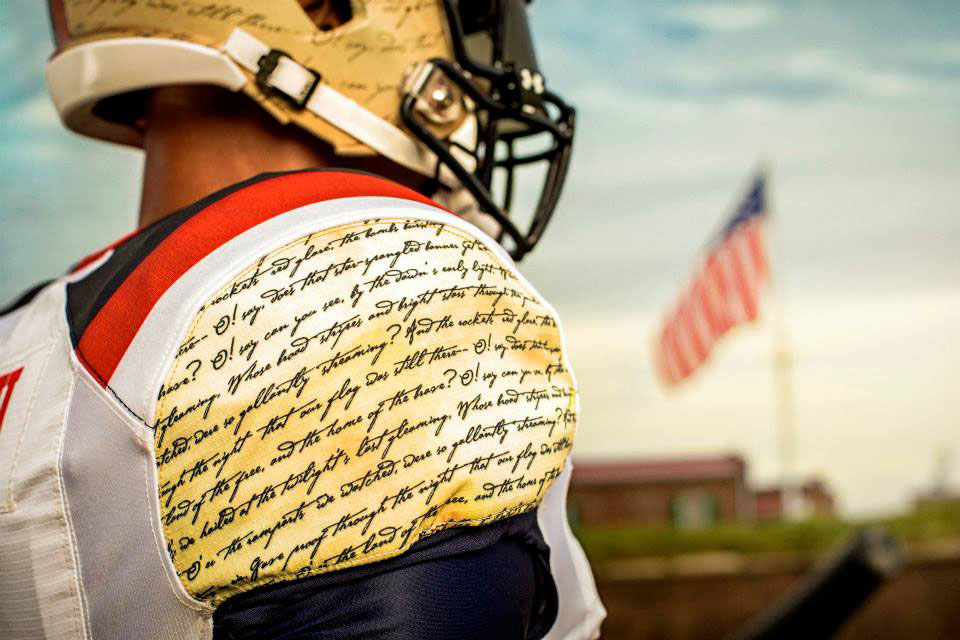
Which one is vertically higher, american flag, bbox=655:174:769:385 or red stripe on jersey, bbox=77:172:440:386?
red stripe on jersey, bbox=77:172:440:386

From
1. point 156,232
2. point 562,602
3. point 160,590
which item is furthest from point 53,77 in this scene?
point 562,602

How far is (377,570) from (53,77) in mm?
781

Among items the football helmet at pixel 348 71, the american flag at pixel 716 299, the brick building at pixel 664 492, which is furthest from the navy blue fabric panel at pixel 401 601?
the brick building at pixel 664 492

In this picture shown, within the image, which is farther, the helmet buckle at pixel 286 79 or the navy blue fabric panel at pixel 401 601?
the helmet buckle at pixel 286 79

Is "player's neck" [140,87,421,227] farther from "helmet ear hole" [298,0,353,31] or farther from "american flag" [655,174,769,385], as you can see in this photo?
"american flag" [655,174,769,385]

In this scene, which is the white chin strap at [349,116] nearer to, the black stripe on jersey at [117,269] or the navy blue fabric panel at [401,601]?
the black stripe on jersey at [117,269]

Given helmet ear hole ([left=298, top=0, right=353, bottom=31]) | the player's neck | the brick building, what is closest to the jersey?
the player's neck

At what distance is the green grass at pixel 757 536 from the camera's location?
8578 mm

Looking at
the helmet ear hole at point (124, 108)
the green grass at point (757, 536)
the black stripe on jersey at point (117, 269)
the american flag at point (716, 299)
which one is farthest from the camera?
the green grass at point (757, 536)

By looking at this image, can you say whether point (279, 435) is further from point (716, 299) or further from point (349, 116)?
point (716, 299)

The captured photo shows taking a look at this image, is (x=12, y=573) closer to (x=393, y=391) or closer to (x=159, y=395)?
(x=159, y=395)

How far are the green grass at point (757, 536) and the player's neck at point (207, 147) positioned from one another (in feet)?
26.8

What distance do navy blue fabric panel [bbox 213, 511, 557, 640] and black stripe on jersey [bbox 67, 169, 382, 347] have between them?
265 millimetres

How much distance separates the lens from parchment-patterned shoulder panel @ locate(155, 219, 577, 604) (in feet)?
2.26
